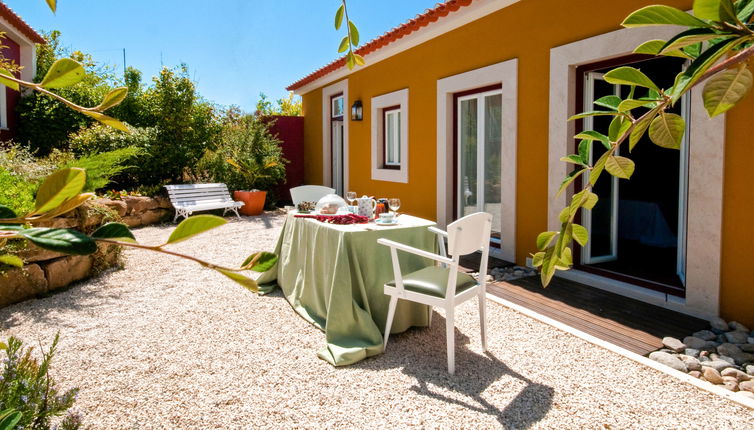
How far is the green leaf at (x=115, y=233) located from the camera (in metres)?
0.46

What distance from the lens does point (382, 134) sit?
338 inches

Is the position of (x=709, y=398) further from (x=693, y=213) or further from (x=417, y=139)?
(x=417, y=139)

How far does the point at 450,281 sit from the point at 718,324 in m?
2.34

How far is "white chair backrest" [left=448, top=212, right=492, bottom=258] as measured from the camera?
294 centimetres

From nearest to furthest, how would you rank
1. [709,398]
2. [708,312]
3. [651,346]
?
[709,398] → [651,346] → [708,312]

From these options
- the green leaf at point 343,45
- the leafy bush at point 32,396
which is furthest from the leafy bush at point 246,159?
the green leaf at point 343,45

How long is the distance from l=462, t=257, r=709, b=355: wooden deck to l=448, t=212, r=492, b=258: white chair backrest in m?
1.23

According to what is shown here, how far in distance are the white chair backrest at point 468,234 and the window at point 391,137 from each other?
5074mm

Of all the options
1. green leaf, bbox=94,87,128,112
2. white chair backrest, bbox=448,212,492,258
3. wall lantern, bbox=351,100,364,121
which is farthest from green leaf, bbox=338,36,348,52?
wall lantern, bbox=351,100,364,121

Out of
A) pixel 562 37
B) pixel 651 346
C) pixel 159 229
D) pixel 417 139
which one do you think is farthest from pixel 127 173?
pixel 651 346

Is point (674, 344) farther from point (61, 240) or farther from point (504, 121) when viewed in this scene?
point (61, 240)

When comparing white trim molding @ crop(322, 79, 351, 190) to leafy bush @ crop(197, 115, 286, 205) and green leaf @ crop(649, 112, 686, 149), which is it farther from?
green leaf @ crop(649, 112, 686, 149)

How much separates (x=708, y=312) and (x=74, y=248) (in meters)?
4.56

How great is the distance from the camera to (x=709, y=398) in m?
2.62
